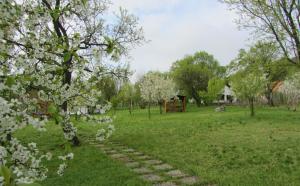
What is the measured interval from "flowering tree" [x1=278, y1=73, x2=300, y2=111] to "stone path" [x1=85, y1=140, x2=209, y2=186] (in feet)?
66.5

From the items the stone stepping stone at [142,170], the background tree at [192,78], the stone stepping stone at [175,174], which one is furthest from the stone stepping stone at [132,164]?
the background tree at [192,78]

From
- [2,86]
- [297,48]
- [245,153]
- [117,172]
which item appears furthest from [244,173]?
[297,48]

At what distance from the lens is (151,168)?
24.9 feet

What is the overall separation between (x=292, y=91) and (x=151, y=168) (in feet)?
106

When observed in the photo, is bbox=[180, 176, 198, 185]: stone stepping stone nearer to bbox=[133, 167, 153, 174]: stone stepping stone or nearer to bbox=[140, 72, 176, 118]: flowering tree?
bbox=[133, 167, 153, 174]: stone stepping stone

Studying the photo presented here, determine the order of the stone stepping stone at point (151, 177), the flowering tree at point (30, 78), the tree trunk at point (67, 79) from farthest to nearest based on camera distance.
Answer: the stone stepping stone at point (151, 177) < the tree trunk at point (67, 79) < the flowering tree at point (30, 78)

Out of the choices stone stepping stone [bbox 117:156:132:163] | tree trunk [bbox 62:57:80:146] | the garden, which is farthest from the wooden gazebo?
stone stepping stone [bbox 117:156:132:163]

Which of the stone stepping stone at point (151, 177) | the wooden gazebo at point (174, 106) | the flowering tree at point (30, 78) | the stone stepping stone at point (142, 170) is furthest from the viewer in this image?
the wooden gazebo at point (174, 106)

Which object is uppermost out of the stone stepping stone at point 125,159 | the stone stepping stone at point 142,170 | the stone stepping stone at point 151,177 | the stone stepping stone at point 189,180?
the stone stepping stone at point 125,159

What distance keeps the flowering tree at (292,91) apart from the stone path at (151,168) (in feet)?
66.5

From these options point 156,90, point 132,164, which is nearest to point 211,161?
point 132,164

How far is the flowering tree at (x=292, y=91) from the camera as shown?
26163 mm

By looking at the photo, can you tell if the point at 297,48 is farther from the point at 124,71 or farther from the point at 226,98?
the point at 226,98

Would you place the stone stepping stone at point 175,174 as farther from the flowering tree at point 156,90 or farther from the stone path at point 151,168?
the flowering tree at point 156,90
